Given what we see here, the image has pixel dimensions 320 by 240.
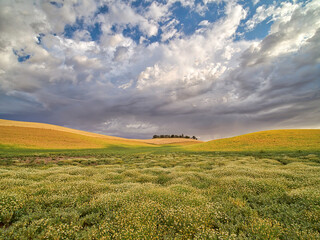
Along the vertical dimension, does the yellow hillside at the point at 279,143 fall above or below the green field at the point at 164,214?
above

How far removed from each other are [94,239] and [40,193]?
538 centimetres

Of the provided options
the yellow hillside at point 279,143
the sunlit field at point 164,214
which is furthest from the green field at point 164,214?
the yellow hillside at point 279,143

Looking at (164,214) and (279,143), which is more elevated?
(279,143)

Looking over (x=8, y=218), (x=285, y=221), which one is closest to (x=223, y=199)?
(x=285, y=221)

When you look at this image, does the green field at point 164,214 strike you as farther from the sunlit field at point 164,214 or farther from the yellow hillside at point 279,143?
the yellow hillside at point 279,143

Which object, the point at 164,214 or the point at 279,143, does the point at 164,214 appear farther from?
the point at 279,143

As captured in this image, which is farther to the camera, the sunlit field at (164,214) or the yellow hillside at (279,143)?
the yellow hillside at (279,143)

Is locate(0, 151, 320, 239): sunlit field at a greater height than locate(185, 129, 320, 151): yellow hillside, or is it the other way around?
locate(185, 129, 320, 151): yellow hillside

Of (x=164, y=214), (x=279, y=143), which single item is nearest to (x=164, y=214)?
(x=164, y=214)

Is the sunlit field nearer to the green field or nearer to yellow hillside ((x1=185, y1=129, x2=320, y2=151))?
the green field

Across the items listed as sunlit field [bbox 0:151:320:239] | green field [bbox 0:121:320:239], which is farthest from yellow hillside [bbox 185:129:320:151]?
green field [bbox 0:121:320:239]

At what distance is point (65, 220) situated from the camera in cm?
582

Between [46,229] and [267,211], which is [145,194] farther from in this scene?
[267,211]

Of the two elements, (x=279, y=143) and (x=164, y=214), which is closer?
(x=164, y=214)
